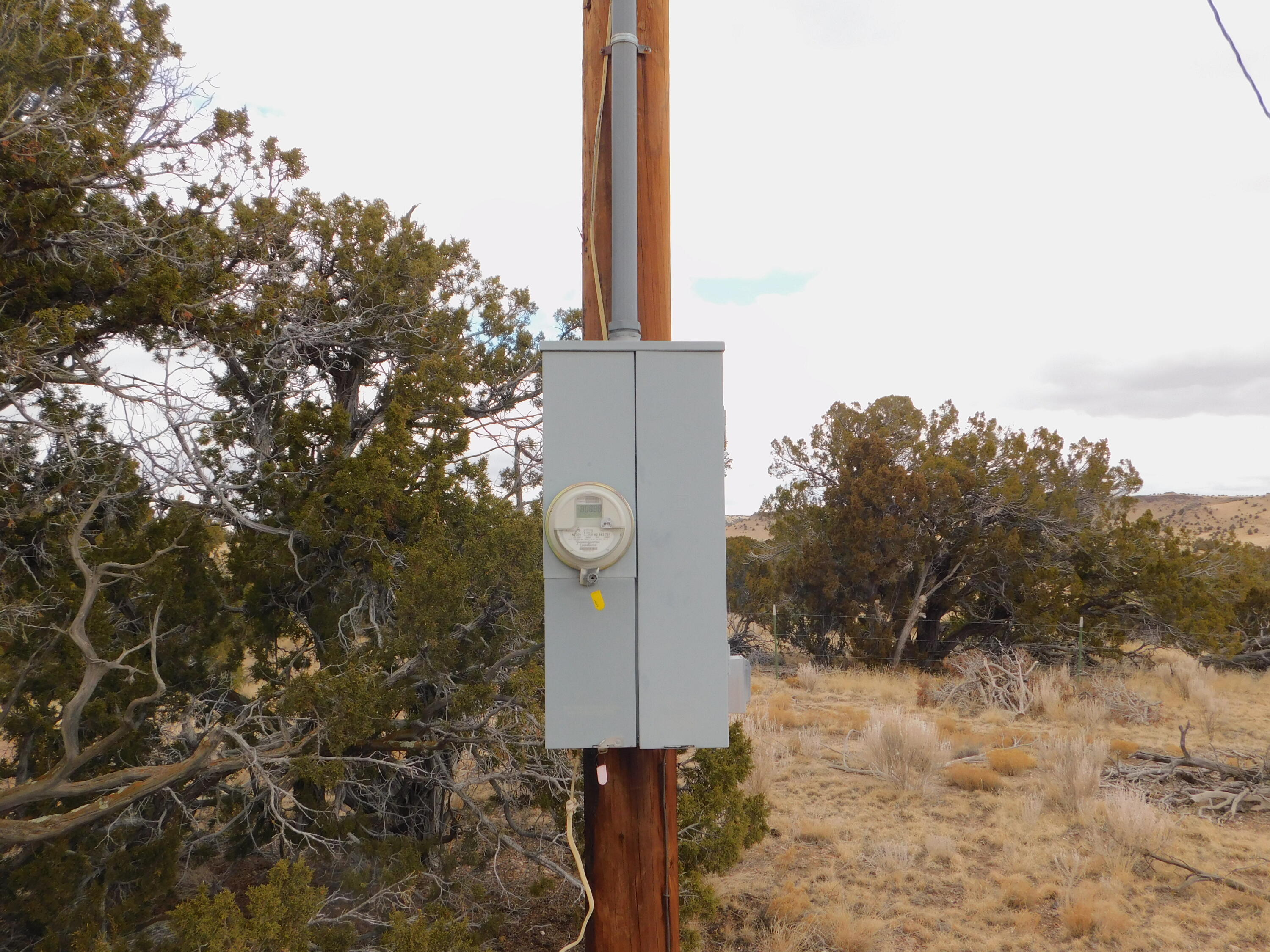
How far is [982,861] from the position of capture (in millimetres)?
6176

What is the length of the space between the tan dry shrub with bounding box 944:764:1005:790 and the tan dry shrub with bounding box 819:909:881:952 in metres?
3.09

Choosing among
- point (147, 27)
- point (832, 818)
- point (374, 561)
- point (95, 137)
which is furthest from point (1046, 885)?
point (147, 27)

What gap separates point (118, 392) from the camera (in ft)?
15.4

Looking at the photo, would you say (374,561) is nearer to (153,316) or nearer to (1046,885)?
(153,316)

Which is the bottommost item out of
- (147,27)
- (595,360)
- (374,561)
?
(374,561)

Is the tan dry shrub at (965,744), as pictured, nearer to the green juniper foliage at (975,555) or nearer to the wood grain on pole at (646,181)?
the green juniper foliage at (975,555)

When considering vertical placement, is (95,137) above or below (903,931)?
above

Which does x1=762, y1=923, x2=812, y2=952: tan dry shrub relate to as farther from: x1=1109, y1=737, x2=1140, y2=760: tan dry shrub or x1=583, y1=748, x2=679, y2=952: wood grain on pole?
x1=1109, y1=737, x2=1140, y2=760: tan dry shrub

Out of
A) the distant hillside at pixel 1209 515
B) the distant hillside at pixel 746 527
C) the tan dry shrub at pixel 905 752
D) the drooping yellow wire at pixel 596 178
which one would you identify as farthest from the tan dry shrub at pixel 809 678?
the distant hillside at pixel 746 527

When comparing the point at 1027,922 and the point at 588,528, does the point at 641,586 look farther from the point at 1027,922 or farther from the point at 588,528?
the point at 1027,922

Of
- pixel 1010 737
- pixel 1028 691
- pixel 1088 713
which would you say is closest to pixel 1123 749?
pixel 1010 737

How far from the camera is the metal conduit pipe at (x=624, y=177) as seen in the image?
2555mm

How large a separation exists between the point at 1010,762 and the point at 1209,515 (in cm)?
5546

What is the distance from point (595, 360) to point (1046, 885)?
5411mm
